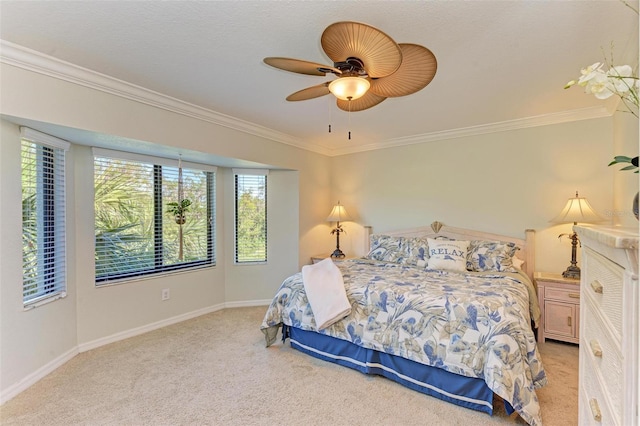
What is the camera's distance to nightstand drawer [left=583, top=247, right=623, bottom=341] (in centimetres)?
83

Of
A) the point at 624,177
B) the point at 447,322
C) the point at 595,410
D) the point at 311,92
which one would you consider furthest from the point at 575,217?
the point at 311,92

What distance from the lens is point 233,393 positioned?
7.39ft

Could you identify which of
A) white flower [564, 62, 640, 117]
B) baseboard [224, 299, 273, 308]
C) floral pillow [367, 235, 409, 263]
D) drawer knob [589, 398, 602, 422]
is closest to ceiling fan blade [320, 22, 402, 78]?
white flower [564, 62, 640, 117]

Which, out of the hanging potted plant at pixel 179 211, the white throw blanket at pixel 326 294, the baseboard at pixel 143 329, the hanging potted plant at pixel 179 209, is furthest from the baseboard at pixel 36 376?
the white throw blanket at pixel 326 294

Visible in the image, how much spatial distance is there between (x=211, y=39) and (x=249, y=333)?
9.32ft

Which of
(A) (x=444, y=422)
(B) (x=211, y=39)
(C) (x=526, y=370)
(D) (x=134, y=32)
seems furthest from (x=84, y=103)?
(C) (x=526, y=370)

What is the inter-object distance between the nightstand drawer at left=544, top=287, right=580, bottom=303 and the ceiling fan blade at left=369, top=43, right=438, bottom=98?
2606 mm

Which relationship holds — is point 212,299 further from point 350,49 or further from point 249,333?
point 350,49

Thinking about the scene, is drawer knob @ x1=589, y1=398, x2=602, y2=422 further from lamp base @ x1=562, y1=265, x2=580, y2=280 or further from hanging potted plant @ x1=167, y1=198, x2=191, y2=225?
hanging potted plant @ x1=167, y1=198, x2=191, y2=225

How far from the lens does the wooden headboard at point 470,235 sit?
3514mm

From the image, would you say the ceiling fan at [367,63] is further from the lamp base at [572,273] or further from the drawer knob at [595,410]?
the lamp base at [572,273]

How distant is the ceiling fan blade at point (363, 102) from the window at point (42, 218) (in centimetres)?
242

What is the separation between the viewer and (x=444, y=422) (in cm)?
195

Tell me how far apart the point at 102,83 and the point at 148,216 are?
1.56 meters
